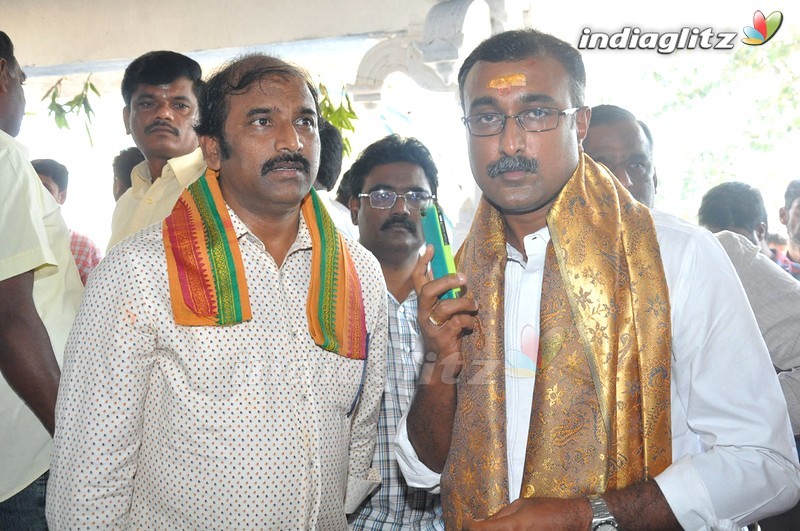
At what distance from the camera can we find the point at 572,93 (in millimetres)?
2023

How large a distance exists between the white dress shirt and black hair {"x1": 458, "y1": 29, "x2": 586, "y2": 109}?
0.45 meters

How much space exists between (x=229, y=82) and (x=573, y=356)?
1.11 metres

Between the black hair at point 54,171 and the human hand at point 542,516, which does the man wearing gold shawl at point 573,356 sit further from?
the black hair at point 54,171

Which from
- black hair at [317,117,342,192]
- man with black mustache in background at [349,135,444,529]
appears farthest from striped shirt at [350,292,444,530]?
black hair at [317,117,342,192]

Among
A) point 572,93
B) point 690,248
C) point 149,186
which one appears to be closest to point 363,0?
point 149,186

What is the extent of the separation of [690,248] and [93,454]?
1.39m

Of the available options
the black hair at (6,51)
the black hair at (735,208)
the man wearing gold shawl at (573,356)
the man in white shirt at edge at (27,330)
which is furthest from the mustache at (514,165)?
the black hair at (735,208)

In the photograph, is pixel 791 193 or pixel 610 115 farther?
pixel 791 193

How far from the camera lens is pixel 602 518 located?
1.69 metres

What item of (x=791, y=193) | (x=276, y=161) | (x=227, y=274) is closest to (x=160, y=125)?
(x=276, y=161)

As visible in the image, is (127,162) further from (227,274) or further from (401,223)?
(227,274)

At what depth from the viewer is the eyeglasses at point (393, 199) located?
125 inches

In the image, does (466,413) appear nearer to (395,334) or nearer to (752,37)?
(395,334)

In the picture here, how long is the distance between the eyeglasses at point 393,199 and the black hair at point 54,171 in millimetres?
3215
